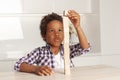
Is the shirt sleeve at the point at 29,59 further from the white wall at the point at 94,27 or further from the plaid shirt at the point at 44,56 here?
the white wall at the point at 94,27

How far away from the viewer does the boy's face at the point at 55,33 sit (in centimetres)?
128

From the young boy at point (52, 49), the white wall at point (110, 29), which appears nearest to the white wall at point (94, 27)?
the white wall at point (110, 29)

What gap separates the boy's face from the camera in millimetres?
1276

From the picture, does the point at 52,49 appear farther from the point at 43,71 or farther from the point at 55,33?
the point at 43,71

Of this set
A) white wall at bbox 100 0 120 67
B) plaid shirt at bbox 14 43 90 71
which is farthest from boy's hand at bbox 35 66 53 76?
white wall at bbox 100 0 120 67

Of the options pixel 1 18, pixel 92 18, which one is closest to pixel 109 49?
pixel 92 18

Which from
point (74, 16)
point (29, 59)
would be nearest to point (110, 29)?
point (29, 59)

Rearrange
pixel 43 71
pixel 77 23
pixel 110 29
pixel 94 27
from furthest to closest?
1. pixel 94 27
2. pixel 110 29
3. pixel 77 23
4. pixel 43 71

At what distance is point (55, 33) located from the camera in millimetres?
1293

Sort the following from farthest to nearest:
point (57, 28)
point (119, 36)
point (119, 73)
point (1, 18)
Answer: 1. point (119, 36)
2. point (1, 18)
3. point (57, 28)
4. point (119, 73)

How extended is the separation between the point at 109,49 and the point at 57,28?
5.06ft

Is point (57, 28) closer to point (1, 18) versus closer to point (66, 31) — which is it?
point (66, 31)

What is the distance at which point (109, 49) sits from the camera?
108 inches

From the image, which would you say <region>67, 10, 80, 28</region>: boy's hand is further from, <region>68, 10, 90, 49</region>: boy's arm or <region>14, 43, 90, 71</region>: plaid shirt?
<region>14, 43, 90, 71</region>: plaid shirt
